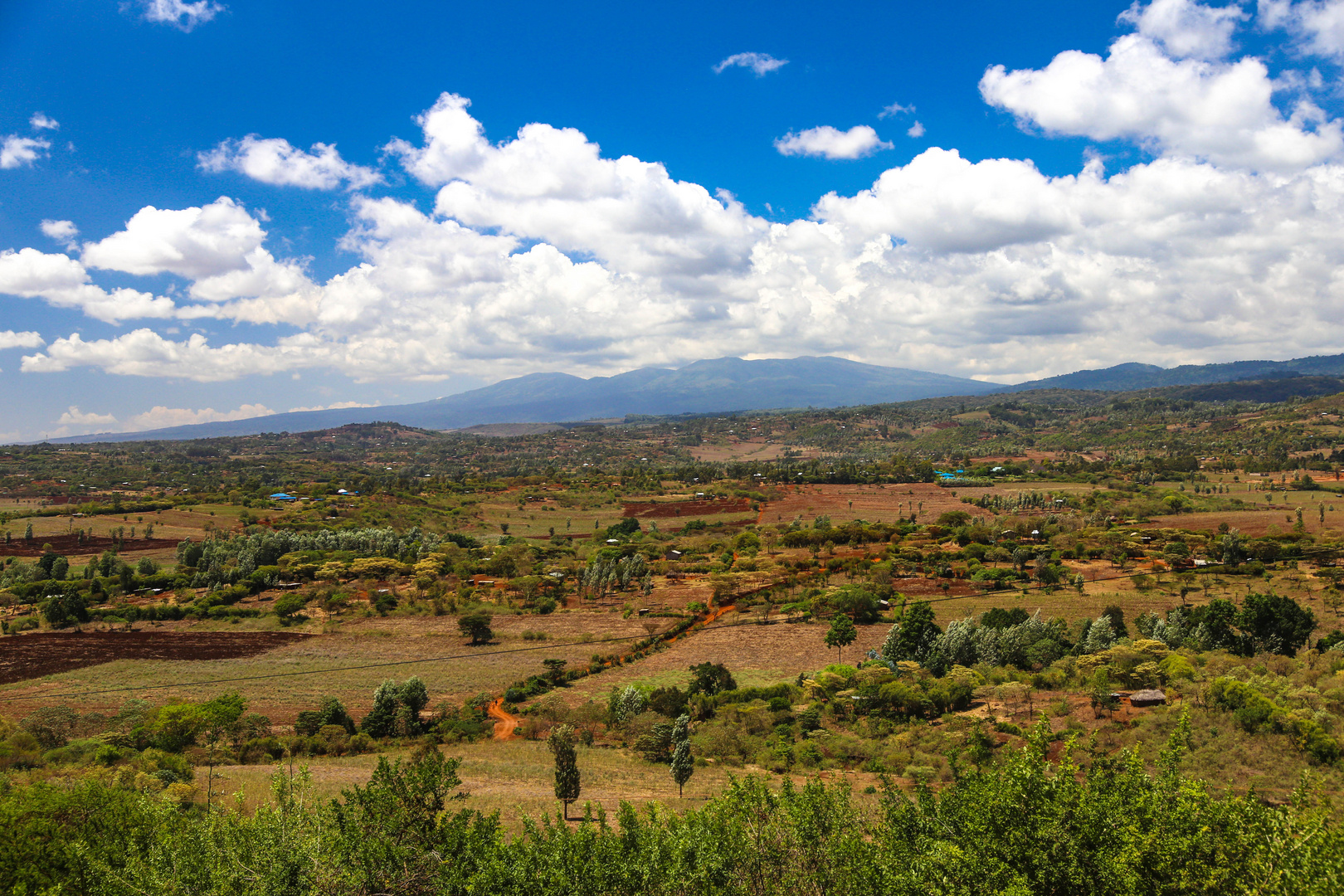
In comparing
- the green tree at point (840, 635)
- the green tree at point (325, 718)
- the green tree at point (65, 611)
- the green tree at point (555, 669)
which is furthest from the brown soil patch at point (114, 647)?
the green tree at point (840, 635)

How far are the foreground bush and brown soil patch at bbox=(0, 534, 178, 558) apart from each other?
72422 millimetres

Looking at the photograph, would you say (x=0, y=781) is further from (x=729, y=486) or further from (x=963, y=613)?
(x=729, y=486)

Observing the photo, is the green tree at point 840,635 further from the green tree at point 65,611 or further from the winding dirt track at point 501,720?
the green tree at point 65,611

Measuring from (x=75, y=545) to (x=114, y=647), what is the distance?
1644 inches

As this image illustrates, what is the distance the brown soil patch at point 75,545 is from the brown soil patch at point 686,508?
55953mm

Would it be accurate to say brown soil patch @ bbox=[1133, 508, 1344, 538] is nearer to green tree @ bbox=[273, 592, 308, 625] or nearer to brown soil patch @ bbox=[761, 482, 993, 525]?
brown soil patch @ bbox=[761, 482, 993, 525]

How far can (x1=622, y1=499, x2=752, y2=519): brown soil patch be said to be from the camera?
9606 centimetres

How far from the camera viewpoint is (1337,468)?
97.3 m

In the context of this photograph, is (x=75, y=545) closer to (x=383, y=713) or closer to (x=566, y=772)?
(x=383, y=713)

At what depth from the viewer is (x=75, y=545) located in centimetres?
7175

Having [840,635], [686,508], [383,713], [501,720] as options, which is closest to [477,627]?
[501,720]

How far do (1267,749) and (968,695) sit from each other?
10.2m

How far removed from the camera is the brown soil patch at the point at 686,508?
9606 cm

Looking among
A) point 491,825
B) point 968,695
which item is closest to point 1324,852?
point 491,825
